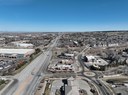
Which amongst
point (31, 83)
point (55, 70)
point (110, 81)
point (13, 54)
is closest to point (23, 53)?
point (13, 54)

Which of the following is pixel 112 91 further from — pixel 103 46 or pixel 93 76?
pixel 103 46

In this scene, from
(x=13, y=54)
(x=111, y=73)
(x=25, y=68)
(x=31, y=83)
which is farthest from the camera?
(x=13, y=54)

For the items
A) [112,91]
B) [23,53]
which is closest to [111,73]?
[112,91]

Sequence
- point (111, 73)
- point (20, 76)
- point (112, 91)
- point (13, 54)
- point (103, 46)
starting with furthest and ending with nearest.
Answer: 1. point (103, 46)
2. point (13, 54)
3. point (111, 73)
4. point (20, 76)
5. point (112, 91)

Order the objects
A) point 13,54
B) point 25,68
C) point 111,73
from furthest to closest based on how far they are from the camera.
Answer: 1. point 13,54
2. point 25,68
3. point 111,73

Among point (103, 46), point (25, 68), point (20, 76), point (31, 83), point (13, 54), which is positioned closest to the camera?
point (31, 83)

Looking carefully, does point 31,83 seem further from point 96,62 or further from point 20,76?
point 96,62

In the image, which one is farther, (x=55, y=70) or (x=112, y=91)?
(x=55, y=70)

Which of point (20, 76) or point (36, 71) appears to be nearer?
point (20, 76)

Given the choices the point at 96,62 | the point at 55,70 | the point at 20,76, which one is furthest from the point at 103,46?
the point at 20,76
